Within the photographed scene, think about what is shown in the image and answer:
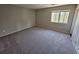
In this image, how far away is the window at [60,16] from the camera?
5445mm

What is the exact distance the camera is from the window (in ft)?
17.9

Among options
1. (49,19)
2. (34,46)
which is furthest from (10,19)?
(49,19)

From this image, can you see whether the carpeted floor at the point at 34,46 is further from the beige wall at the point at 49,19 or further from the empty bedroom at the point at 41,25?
the beige wall at the point at 49,19

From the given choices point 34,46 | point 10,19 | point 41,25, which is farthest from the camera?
point 41,25

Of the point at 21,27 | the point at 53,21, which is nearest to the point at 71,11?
the point at 53,21

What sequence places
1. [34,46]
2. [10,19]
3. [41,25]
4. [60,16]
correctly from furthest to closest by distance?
[41,25] < [60,16] < [10,19] < [34,46]

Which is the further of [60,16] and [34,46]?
[60,16]

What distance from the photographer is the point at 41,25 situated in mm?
7395

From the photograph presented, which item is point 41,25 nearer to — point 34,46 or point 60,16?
point 60,16

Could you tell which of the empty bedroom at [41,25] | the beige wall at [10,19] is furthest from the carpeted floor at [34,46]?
the beige wall at [10,19]

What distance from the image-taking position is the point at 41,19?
7281mm

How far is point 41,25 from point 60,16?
233 centimetres
